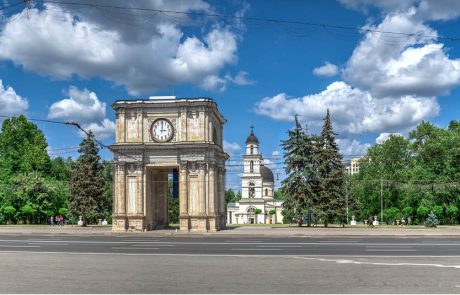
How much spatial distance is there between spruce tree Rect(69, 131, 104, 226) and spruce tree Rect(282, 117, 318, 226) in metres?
23.5

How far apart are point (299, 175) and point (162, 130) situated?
1709 cm

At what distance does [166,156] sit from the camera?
43.2 metres

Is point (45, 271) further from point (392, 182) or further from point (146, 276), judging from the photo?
point (392, 182)

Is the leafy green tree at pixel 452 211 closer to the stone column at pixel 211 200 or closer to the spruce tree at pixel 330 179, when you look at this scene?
the spruce tree at pixel 330 179

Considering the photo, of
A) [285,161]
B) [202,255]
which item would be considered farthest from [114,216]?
[202,255]

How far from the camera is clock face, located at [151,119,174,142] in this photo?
142 feet

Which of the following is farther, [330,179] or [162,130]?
[330,179]

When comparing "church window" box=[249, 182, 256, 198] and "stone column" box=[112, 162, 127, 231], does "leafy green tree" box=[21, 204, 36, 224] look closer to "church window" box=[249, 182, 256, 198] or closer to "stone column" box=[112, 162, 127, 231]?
"stone column" box=[112, 162, 127, 231]

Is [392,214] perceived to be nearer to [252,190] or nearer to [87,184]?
[87,184]

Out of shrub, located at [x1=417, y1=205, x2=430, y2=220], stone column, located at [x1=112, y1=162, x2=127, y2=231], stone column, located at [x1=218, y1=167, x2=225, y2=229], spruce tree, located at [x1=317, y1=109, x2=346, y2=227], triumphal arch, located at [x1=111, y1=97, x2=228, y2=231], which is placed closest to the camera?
triumphal arch, located at [x1=111, y1=97, x2=228, y2=231]

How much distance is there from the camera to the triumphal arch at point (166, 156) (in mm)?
42250

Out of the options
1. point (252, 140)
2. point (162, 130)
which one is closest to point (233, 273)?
point (162, 130)


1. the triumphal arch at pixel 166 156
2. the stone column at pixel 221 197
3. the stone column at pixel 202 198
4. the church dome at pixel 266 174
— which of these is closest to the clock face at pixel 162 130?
the triumphal arch at pixel 166 156

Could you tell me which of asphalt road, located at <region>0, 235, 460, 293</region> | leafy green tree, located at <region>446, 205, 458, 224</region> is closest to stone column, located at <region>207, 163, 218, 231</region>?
asphalt road, located at <region>0, 235, 460, 293</region>
